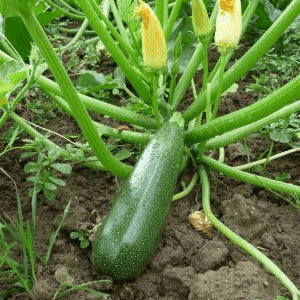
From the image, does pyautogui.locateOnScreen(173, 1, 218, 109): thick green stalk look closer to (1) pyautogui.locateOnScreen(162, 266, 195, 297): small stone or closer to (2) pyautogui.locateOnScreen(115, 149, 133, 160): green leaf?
(2) pyautogui.locateOnScreen(115, 149, 133, 160): green leaf

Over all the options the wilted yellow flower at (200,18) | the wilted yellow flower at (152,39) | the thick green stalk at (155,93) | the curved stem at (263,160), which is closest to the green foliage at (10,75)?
the wilted yellow flower at (152,39)

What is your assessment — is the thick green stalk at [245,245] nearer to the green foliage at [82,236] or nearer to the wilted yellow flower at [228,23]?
the green foliage at [82,236]

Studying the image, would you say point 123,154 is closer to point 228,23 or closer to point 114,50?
point 114,50

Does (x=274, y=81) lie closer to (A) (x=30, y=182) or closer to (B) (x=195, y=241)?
(B) (x=195, y=241)

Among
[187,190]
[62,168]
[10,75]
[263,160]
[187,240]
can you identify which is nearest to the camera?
[10,75]

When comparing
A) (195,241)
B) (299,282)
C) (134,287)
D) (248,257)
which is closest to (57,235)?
(134,287)

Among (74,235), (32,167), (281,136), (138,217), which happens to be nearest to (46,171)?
(32,167)

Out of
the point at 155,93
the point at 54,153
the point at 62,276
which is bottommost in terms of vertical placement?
the point at 62,276
